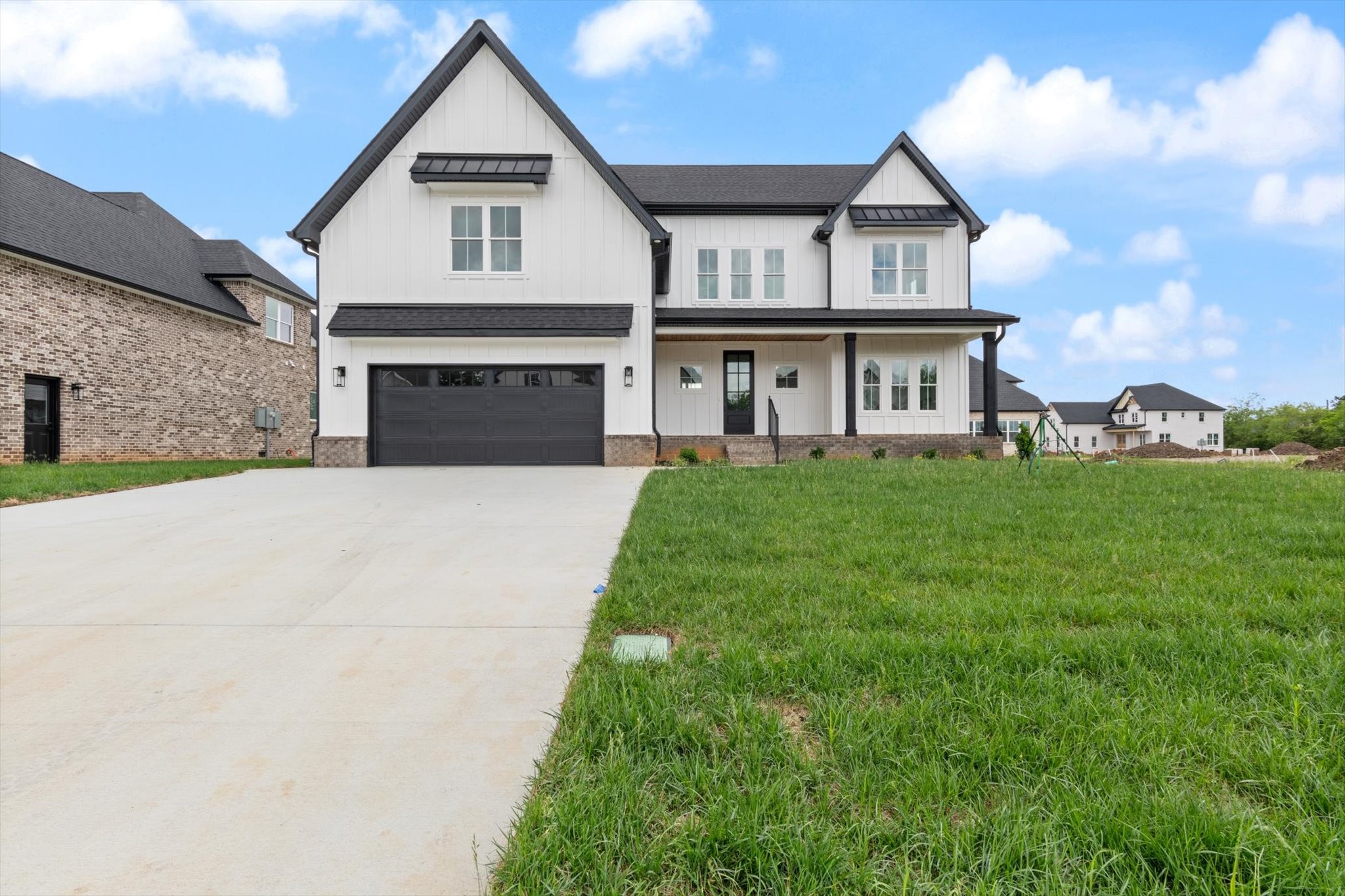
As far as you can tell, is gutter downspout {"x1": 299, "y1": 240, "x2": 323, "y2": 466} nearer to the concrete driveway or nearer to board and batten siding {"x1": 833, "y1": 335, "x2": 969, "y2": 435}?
the concrete driveway

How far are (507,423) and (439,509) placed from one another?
265 inches

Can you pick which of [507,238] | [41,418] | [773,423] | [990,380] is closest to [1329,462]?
[990,380]

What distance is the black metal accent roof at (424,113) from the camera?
46.0ft

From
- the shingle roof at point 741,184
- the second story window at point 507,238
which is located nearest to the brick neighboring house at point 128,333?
the second story window at point 507,238

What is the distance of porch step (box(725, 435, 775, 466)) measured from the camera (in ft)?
51.2

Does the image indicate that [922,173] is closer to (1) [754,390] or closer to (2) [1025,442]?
(1) [754,390]

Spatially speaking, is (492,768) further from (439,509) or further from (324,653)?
(439,509)

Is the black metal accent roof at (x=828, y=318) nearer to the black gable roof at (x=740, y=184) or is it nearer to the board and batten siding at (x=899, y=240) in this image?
the board and batten siding at (x=899, y=240)

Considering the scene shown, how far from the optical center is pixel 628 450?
1428 cm

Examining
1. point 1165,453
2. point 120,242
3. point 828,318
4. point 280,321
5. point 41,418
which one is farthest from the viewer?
point 1165,453

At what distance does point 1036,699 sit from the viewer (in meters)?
2.52

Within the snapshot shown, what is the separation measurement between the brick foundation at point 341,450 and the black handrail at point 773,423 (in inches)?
376

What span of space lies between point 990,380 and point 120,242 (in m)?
25.4

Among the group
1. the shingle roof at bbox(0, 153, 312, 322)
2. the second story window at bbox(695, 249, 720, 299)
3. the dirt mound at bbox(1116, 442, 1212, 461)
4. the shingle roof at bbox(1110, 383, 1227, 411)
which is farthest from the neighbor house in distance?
the shingle roof at bbox(0, 153, 312, 322)
